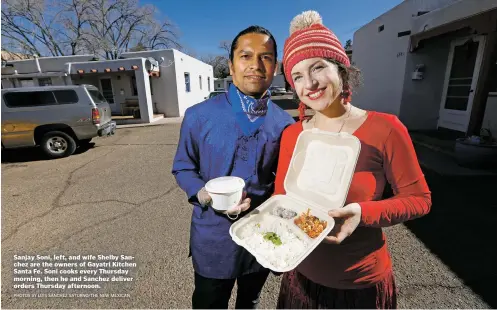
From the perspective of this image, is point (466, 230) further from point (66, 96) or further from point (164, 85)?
point (164, 85)

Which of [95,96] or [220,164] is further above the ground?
[95,96]

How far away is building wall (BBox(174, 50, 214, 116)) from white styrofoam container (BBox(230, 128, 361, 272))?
16.4 metres

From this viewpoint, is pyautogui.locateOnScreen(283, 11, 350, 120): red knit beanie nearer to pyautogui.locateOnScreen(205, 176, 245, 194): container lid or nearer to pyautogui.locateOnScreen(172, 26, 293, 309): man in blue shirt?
pyautogui.locateOnScreen(172, 26, 293, 309): man in blue shirt

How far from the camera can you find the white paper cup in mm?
1220

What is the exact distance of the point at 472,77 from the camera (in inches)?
298

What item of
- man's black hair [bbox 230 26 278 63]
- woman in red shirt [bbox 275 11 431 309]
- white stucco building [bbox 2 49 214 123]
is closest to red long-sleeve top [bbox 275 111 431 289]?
woman in red shirt [bbox 275 11 431 309]

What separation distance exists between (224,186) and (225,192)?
1.8 inches

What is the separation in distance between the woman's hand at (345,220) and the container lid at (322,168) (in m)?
0.05

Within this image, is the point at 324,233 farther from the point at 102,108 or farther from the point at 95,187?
the point at 102,108

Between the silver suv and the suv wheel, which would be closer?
the silver suv

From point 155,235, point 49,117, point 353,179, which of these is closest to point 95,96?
point 49,117

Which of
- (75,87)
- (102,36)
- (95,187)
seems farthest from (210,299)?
(102,36)

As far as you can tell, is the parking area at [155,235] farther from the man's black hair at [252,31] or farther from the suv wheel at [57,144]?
the man's black hair at [252,31]

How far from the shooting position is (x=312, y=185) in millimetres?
1225
